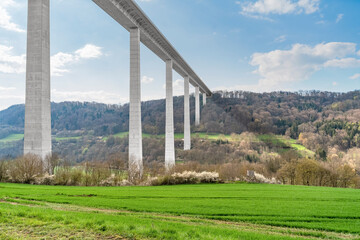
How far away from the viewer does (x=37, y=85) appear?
Answer: 17766 mm

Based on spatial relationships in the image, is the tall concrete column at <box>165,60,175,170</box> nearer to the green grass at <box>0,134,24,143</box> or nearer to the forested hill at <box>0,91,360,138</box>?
the forested hill at <box>0,91,360,138</box>

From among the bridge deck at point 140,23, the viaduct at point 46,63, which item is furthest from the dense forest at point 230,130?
the bridge deck at point 140,23

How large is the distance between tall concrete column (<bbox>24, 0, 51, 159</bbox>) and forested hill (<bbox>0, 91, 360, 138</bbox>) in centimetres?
5629

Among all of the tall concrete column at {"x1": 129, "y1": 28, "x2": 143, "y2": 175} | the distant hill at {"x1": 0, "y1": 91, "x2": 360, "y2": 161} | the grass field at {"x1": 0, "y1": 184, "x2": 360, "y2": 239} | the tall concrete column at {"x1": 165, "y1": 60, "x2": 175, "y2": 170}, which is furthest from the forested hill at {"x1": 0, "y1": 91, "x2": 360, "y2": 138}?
the grass field at {"x1": 0, "y1": 184, "x2": 360, "y2": 239}

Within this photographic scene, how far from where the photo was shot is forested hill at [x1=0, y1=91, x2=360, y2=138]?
2997 inches

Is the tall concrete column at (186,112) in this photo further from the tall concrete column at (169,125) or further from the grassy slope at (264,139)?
the grassy slope at (264,139)

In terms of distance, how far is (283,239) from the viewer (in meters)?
6.27

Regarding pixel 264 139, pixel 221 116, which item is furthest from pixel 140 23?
pixel 221 116

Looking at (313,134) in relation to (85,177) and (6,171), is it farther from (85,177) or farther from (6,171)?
(6,171)

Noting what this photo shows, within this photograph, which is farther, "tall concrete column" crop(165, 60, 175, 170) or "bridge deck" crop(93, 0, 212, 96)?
"tall concrete column" crop(165, 60, 175, 170)

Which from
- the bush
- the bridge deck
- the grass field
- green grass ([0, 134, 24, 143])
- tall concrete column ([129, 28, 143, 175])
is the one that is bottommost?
the bush

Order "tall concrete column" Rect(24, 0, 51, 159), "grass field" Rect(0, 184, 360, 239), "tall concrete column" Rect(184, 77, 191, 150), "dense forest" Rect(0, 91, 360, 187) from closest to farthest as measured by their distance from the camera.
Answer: "grass field" Rect(0, 184, 360, 239) < "tall concrete column" Rect(24, 0, 51, 159) < "tall concrete column" Rect(184, 77, 191, 150) < "dense forest" Rect(0, 91, 360, 187)

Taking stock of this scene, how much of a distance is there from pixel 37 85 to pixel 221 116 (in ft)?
240

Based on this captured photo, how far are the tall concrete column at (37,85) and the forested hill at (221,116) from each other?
56290 millimetres
